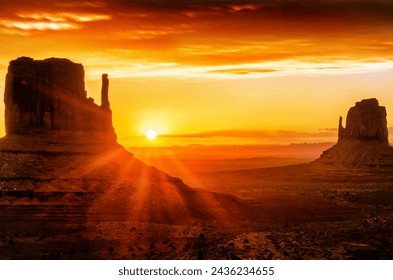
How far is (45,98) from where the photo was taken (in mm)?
57969

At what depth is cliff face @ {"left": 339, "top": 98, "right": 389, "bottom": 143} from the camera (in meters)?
120

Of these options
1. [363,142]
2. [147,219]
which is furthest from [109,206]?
[363,142]

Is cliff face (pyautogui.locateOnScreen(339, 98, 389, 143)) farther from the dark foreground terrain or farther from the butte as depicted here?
the butte

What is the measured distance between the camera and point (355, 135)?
407 ft

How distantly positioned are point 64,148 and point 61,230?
15.9m

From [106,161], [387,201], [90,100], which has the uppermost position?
[90,100]

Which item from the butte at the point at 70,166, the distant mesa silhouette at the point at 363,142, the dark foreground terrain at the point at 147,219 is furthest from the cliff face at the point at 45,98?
the distant mesa silhouette at the point at 363,142

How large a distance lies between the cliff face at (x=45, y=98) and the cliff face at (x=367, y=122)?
79.6 m

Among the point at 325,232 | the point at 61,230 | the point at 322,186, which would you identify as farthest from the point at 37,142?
the point at 322,186

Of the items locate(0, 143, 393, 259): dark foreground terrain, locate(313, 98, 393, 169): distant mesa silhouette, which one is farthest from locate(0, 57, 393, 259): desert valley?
locate(313, 98, 393, 169): distant mesa silhouette

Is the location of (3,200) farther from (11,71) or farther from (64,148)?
(11,71)

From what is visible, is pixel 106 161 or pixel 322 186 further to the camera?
pixel 322 186

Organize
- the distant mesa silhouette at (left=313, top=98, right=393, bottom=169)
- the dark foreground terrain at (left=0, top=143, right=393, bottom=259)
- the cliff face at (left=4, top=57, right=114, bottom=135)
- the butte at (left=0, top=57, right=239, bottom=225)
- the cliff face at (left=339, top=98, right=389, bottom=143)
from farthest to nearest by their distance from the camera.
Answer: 1. the cliff face at (left=339, top=98, right=389, bottom=143)
2. the distant mesa silhouette at (left=313, top=98, right=393, bottom=169)
3. the cliff face at (left=4, top=57, right=114, bottom=135)
4. the butte at (left=0, top=57, right=239, bottom=225)
5. the dark foreground terrain at (left=0, top=143, right=393, bottom=259)

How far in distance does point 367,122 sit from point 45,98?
85.1 meters
